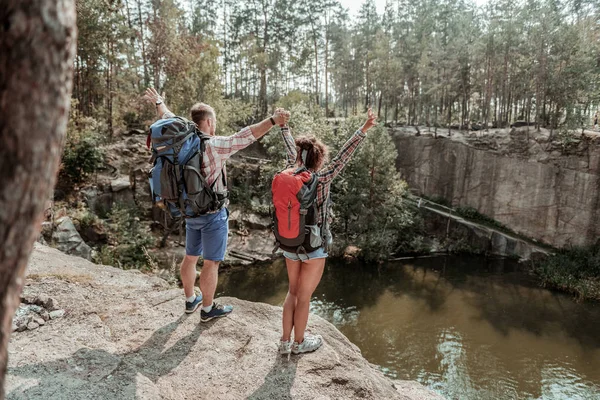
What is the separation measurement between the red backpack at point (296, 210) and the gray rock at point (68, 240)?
30.8 feet

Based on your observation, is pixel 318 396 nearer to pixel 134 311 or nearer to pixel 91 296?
pixel 134 311

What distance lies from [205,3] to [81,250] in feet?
106

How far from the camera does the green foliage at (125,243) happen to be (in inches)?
468

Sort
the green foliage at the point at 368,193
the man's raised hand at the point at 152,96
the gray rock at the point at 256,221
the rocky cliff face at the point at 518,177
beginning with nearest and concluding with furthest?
the man's raised hand at the point at 152,96
the green foliage at the point at 368,193
the rocky cliff face at the point at 518,177
the gray rock at the point at 256,221

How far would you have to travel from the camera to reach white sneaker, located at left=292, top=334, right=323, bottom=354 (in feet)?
11.1

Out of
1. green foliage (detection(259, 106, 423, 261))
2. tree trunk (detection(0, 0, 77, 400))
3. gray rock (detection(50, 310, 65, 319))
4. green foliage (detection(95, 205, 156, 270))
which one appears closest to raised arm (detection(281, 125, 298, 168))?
tree trunk (detection(0, 0, 77, 400))

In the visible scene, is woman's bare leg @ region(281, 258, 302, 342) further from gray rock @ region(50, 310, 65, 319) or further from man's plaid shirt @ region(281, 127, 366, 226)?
gray rock @ region(50, 310, 65, 319)

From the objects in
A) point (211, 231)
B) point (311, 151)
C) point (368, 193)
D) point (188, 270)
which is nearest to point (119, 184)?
point (368, 193)

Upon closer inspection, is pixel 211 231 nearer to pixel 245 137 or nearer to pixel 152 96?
pixel 245 137

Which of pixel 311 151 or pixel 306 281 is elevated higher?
pixel 311 151

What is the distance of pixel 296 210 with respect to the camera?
9.80 ft

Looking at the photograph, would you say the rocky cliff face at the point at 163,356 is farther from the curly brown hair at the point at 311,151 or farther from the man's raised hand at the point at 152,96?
the man's raised hand at the point at 152,96

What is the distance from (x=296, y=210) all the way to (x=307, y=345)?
4.29 feet

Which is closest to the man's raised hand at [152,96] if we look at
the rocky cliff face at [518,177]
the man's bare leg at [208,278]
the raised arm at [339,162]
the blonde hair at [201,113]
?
the blonde hair at [201,113]
